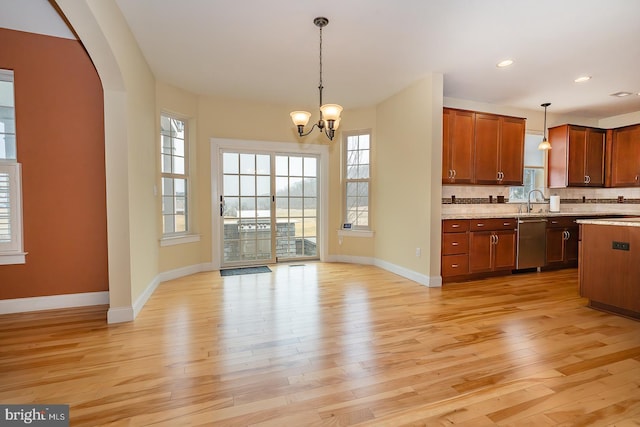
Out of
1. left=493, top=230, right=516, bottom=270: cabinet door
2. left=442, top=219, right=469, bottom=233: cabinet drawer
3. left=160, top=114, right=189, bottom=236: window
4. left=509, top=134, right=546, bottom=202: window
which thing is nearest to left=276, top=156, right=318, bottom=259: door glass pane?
left=160, top=114, right=189, bottom=236: window

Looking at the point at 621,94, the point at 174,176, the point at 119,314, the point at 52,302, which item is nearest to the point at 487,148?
the point at 621,94

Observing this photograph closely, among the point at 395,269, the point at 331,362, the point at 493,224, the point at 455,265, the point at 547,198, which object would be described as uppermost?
the point at 547,198

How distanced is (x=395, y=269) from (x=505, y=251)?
1620 millimetres

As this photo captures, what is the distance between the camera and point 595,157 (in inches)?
219

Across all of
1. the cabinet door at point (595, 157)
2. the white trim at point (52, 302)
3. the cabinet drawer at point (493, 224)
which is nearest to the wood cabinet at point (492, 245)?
the cabinet drawer at point (493, 224)

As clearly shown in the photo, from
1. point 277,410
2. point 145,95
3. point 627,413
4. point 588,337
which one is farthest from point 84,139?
point 588,337

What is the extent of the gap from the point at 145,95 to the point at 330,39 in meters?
2.20

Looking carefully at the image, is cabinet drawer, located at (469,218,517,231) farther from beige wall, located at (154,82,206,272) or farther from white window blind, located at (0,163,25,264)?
white window blind, located at (0,163,25,264)

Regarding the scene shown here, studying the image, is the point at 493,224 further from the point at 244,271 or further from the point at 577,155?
the point at 244,271

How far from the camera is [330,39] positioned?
10.00 ft

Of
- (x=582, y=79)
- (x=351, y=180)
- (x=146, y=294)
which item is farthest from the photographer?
(x=351, y=180)

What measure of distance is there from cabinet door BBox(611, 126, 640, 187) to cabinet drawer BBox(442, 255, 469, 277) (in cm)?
369

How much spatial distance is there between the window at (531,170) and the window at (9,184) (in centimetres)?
680

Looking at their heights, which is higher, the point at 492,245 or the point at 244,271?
the point at 492,245
